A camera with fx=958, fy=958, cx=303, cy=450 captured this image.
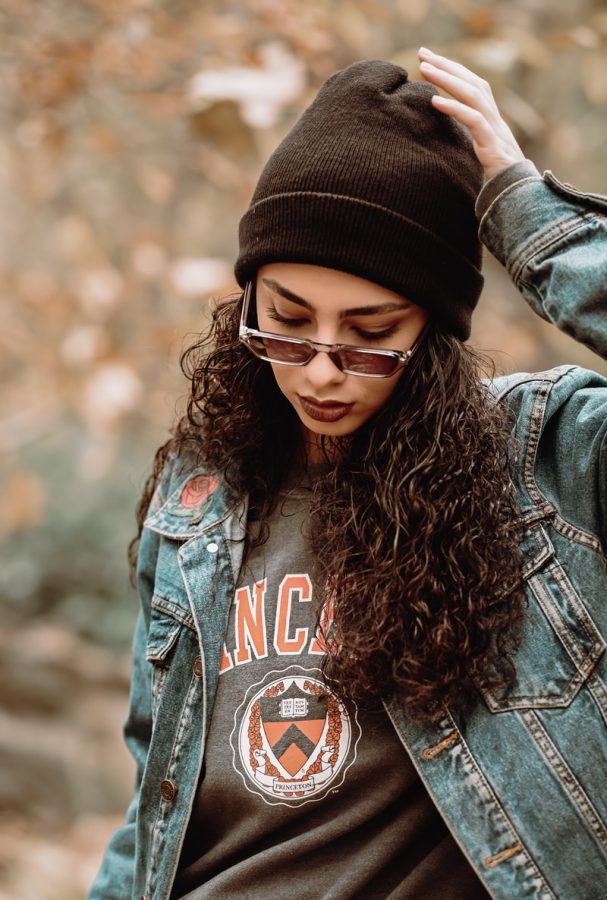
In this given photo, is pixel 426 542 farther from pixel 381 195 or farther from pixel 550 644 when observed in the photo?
pixel 381 195

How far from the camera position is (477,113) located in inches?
52.1

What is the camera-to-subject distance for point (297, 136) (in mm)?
1432

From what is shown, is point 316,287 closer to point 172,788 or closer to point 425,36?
point 172,788

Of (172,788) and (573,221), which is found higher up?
(573,221)

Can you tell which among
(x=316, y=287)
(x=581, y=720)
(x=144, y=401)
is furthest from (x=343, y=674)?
(x=144, y=401)

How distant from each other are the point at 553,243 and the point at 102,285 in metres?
2.25

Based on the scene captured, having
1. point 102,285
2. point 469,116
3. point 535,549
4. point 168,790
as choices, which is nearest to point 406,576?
point 535,549

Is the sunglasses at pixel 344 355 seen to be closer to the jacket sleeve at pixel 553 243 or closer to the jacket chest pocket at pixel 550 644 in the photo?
the jacket sleeve at pixel 553 243

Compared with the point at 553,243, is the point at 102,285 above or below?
above

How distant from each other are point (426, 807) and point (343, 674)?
22 centimetres

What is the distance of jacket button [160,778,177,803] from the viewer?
4.88ft

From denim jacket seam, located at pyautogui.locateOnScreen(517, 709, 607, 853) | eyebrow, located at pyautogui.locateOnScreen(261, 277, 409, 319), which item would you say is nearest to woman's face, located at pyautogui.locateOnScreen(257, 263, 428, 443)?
eyebrow, located at pyautogui.locateOnScreen(261, 277, 409, 319)

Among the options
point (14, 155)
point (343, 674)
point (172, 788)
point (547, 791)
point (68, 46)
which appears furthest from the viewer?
point (14, 155)

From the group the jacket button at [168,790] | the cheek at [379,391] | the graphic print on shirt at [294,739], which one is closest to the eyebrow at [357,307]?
the cheek at [379,391]
